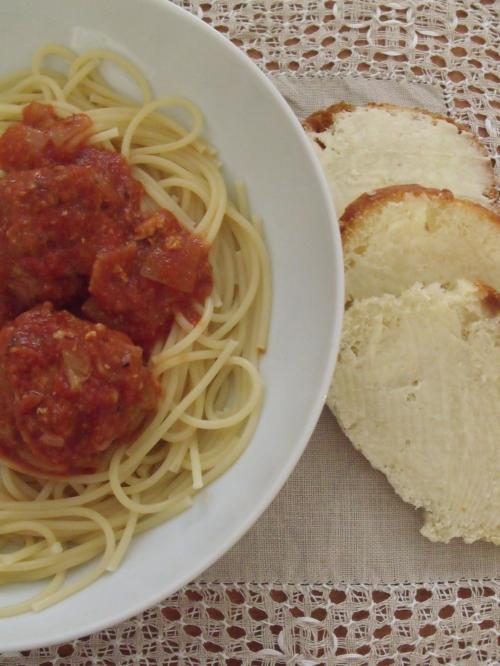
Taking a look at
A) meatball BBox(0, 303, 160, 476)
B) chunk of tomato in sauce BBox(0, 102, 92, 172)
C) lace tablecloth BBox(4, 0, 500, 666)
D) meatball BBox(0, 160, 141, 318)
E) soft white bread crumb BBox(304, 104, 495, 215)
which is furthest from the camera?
soft white bread crumb BBox(304, 104, 495, 215)

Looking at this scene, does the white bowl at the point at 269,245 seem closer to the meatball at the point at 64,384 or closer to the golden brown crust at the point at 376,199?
the meatball at the point at 64,384

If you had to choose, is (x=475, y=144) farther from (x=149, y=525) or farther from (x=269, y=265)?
(x=149, y=525)

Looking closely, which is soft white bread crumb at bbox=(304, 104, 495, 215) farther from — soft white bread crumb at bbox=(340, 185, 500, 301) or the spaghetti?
the spaghetti

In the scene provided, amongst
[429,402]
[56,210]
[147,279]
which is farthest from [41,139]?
[429,402]

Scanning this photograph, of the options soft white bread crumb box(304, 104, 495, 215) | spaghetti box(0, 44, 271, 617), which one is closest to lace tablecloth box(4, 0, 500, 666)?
spaghetti box(0, 44, 271, 617)

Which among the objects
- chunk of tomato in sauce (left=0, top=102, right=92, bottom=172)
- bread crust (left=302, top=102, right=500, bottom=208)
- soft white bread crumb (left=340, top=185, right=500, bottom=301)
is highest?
chunk of tomato in sauce (left=0, top=102, right=92, bottom=172)

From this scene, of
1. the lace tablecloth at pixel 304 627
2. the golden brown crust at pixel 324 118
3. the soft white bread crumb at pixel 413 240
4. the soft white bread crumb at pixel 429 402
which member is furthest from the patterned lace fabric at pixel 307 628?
the golden brown crust at pixel 324 118
